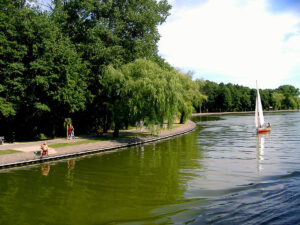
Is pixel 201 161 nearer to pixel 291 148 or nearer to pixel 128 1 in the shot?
pixel 291 148

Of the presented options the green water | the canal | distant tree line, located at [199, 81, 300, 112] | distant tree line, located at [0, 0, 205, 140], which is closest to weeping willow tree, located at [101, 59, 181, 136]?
distant tree line, located at [0, 0, 205, 140]

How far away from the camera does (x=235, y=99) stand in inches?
5541

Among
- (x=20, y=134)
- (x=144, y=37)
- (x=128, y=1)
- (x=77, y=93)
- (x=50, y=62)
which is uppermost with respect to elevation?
(x=128, y=1)

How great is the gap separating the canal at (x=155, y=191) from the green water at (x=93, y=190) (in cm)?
4

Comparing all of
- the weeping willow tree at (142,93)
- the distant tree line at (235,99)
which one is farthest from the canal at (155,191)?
the distant tree line at (235,99)

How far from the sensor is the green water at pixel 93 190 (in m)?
10.2

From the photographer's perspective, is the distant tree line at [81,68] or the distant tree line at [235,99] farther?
the distant tree line at [235,99]

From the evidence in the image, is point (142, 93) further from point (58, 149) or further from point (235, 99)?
point (235, 99)

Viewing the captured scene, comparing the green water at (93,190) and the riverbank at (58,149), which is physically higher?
the riverbank at (58,149)

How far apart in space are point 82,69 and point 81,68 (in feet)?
0.52

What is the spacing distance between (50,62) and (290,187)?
2340 centimetres

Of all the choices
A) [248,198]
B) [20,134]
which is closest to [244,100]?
[20,134]

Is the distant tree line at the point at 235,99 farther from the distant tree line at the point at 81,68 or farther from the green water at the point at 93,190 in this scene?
the green water at the point at 93,190

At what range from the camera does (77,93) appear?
92.5 feet
